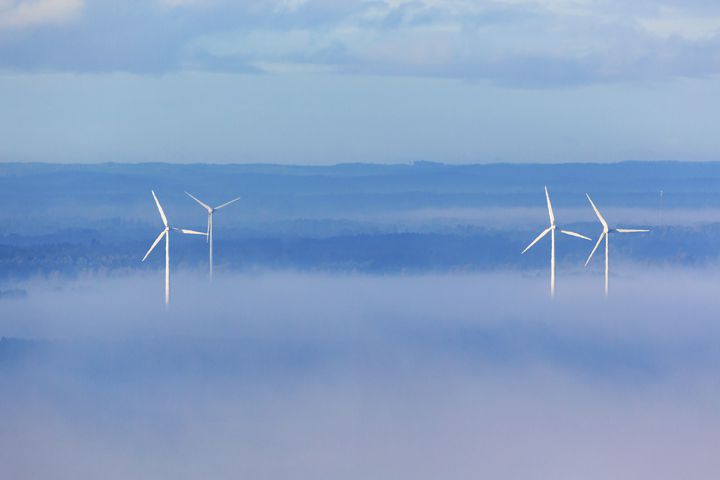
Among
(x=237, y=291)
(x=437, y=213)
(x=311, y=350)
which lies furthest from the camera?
(x=437, y=213)

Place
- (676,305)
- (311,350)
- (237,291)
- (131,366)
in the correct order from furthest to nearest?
(237,291) < (676,305) < (311,350) < (131,366)

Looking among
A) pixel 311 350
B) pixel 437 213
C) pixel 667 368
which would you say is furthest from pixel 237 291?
pixel 437 213

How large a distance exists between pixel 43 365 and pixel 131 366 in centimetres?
423

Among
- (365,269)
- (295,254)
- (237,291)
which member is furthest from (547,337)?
(295,254)

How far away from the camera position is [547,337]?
8075 centimetres

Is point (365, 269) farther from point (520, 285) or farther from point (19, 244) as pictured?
point (19, 244)

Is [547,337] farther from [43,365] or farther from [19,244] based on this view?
[19,244]

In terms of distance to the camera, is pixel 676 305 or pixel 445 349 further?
pixel 676 305

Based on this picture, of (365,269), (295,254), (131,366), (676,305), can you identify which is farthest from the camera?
(295,254)

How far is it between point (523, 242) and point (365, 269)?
2584 cm

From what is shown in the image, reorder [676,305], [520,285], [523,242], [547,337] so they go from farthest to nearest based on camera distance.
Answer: [523,242], [520,285], [676,305], [547,337]

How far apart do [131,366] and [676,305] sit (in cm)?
4253

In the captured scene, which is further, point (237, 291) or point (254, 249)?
point (254, 249)

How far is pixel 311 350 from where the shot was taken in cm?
7550
